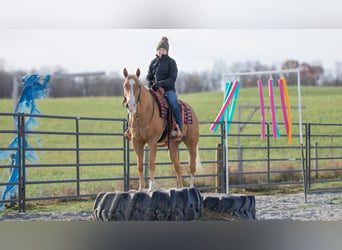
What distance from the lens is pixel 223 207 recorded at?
18.1 ft

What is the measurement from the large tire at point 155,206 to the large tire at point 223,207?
295mm

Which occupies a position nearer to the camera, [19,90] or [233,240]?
[233,240]

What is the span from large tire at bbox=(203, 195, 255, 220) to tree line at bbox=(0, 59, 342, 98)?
2.03 metres

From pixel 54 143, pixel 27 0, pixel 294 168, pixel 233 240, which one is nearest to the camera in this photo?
pixel 233 240

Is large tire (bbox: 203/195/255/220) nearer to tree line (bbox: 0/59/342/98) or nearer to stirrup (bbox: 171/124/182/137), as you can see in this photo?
stirrup (bbox: 171/124/182/137)

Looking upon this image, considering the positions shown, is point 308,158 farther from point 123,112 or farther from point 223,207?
point 223,207

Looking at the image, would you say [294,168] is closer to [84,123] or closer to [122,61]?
[122,61]

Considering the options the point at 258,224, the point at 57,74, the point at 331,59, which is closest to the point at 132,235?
the point at 258,224

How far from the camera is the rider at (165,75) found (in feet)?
18.8

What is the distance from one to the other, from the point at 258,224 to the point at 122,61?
239cm

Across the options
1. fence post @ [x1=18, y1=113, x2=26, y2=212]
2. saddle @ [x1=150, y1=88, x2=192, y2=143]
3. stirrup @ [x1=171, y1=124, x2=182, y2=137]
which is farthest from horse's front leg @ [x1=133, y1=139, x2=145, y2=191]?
fence post @ [x1=18, y1=113, x2=26, y2=212]

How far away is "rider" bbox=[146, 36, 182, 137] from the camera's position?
573 centimetres

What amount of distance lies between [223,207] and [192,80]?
258 centimetres

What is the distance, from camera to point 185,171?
31.1 feet
